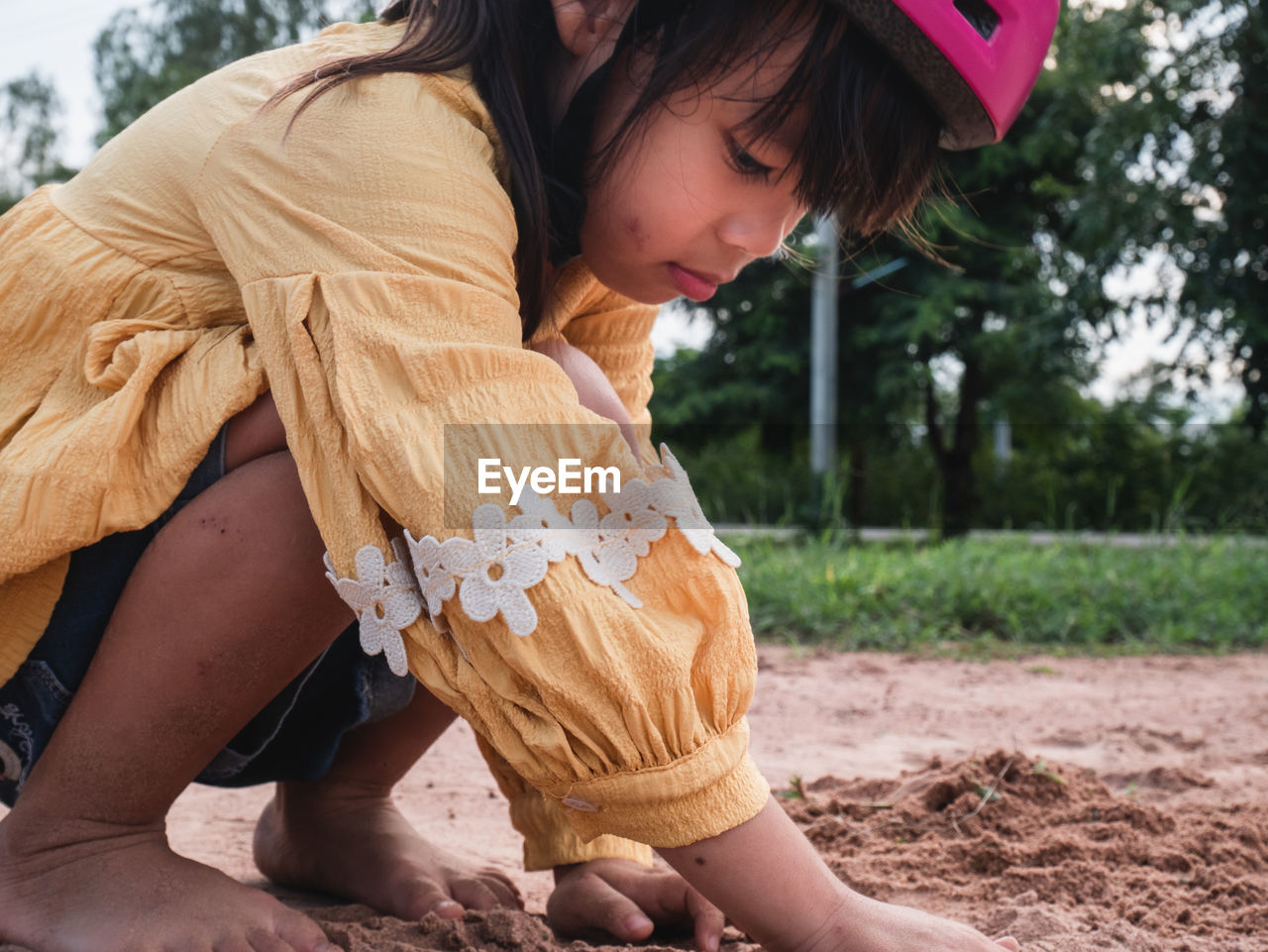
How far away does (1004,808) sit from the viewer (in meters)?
1.57

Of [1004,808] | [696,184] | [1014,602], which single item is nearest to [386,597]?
[696,184]

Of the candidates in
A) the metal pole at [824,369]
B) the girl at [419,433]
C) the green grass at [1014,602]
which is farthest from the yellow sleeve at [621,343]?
the metal pole at [824,369]

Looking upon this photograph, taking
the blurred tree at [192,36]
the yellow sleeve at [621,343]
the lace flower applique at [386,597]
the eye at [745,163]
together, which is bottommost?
the lace flower applique at [386,597]

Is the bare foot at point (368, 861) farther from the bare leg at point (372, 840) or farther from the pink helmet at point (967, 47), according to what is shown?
the pink helmet at point (967, 47)

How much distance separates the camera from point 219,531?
1.02 metres

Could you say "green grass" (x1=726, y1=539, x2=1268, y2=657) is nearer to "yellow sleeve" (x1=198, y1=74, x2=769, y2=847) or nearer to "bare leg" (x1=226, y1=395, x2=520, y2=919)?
"bare leg" (x1=226, y1=395, x2=520, y2=919)

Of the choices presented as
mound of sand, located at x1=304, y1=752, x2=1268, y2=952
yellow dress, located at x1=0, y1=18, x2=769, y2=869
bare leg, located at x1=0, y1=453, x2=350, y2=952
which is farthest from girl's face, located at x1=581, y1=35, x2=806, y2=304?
mound of sand, located at x1=304, y1=752, x2=1268, y2=952

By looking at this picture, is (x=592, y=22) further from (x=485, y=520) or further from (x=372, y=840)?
(x=372, y=840)

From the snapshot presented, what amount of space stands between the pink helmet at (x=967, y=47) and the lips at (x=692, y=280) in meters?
0.28

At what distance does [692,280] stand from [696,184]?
0.14m

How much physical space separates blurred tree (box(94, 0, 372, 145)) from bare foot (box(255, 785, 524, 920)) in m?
14.2

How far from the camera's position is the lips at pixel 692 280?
4.04 ft

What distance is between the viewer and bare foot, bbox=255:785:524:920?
4.20ft

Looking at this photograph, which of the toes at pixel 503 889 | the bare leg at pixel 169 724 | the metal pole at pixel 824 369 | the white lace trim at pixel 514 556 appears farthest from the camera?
the metal pole at pixel 824 369
